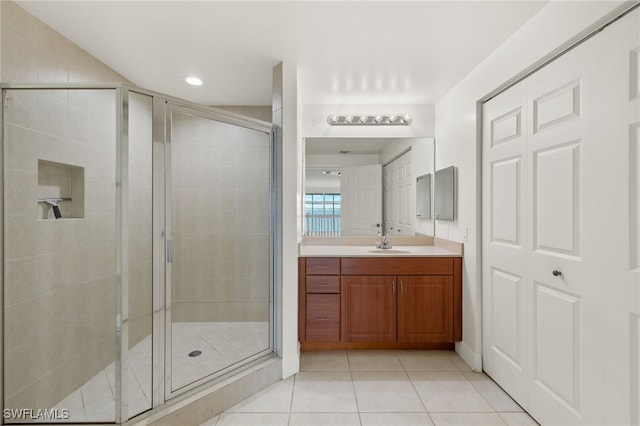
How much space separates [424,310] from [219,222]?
177cm

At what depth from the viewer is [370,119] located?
120 inches

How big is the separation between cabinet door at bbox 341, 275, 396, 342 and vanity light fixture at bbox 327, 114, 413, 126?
4.89 feet

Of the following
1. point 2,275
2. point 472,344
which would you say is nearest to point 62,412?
point 2,275

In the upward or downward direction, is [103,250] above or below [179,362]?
above

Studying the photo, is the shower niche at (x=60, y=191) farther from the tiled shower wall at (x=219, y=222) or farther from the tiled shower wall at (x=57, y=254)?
the tiled shower wall at (x=219, y=222)

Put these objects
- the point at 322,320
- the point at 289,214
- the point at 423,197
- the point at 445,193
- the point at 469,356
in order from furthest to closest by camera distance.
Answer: the point at 423,197, the point at 445,193, the point at 322,320, the point at 469,356, the point at 289,214

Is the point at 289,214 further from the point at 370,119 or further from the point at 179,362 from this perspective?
the point at 370,119

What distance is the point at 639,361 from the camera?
47.3 inches

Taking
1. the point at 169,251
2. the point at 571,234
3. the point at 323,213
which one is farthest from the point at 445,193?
the point at 169,251

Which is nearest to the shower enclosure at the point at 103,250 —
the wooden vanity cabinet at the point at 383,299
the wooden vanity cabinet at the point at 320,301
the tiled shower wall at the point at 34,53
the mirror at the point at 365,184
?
the tiled shower wall at the point at 34,53

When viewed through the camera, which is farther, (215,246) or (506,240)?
(215,246)

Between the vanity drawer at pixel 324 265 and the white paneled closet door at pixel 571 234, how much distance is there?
1144 mm

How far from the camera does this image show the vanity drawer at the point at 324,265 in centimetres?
255

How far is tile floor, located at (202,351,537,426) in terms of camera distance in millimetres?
1793
